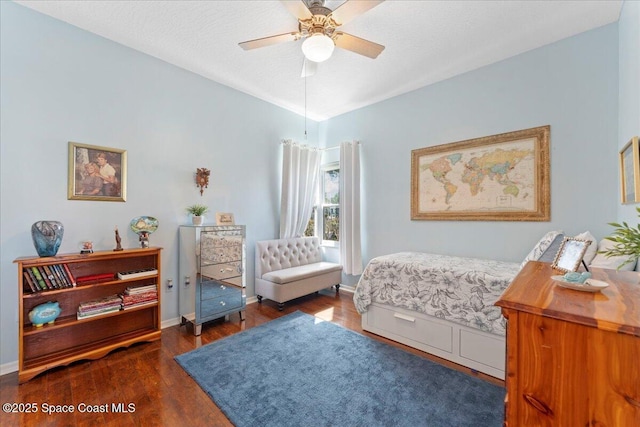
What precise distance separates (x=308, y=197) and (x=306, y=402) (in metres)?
3.15

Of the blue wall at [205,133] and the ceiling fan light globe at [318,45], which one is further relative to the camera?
the blue wall at [205,133]

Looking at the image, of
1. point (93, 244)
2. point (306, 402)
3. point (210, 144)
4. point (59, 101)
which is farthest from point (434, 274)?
point (59, 101)

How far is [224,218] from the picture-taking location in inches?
131

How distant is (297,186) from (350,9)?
9.00 feet

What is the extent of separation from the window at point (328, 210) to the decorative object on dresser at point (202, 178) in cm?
198

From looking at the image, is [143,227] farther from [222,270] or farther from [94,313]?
[222,270]

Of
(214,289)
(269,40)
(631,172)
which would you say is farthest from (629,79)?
(214,289)

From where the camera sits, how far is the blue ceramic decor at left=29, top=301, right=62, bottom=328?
212 cm

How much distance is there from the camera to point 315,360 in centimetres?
234

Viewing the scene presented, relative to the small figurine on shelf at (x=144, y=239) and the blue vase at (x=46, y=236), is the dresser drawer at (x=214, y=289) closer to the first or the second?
the small figurine on shelf at (x=144, y=239)

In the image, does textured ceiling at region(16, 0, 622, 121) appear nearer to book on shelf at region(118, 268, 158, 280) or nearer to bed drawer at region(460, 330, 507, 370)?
book on shelf at region(118, 268, 158, 280)

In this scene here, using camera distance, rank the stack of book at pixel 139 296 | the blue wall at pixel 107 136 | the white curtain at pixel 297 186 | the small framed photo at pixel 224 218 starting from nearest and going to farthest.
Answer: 1. the blue wall at pixel 107 136
2. the stack of book at pixel 139 296
3. the small framed photo at pixel 224 218
4. the white curtain at pixel 297 186

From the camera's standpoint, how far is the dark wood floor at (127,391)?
1688 millimetres

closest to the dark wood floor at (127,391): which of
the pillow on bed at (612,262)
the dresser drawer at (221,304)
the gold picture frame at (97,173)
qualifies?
the dresser drawer at (221,304)
